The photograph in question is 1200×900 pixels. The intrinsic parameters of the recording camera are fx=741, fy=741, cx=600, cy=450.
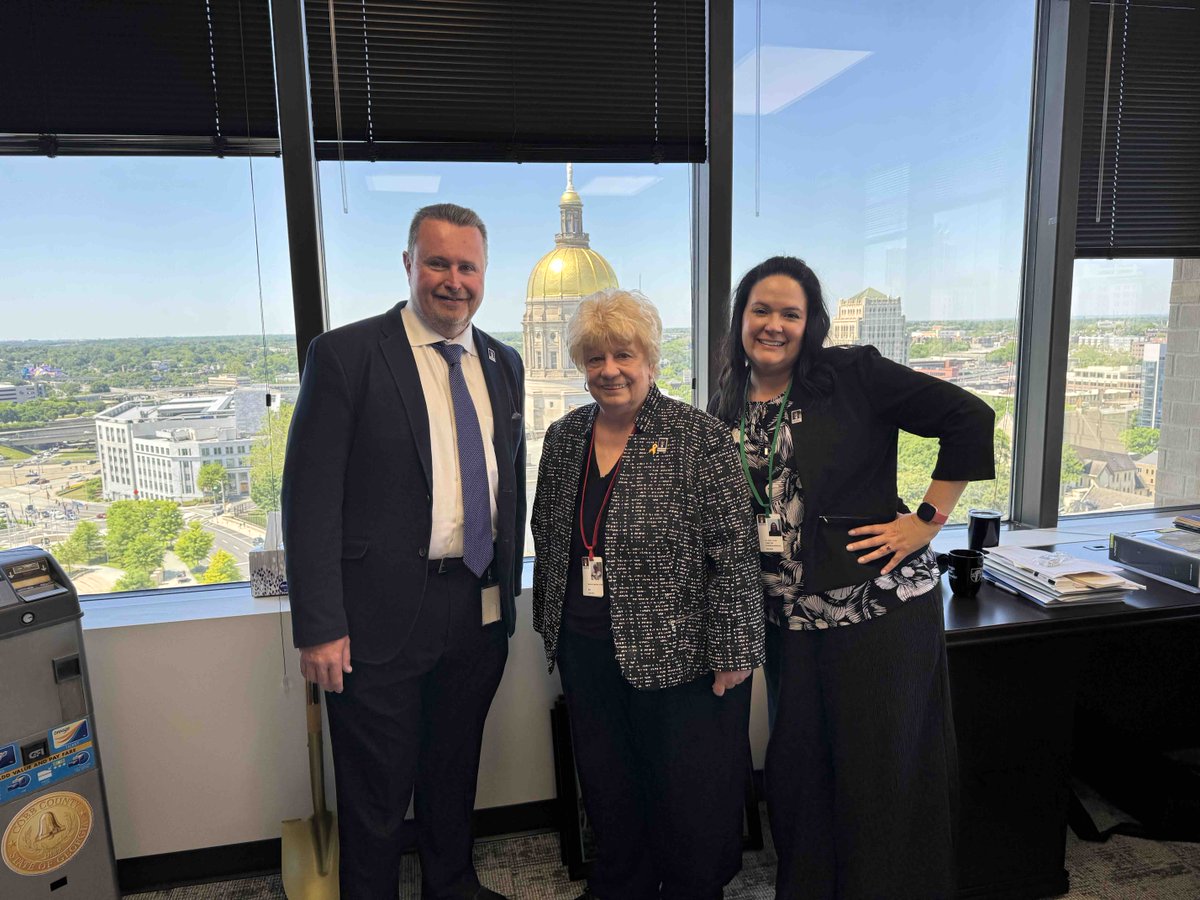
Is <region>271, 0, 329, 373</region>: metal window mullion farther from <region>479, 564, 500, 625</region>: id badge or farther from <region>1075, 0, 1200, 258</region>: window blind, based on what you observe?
<region>1075, 0, 1200, 258</region>: window blind

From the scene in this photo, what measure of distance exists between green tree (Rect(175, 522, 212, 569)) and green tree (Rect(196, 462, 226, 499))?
0.11 m

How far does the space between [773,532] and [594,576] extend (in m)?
0.41

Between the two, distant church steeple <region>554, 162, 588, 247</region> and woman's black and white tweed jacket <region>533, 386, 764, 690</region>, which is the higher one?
distant church steeple <region>554, 162, 588, 247</region>

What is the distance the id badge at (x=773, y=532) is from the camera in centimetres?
165

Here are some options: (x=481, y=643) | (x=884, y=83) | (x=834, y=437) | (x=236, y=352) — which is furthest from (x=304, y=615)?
(x=884, y=83)

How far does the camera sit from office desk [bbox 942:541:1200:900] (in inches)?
73.5

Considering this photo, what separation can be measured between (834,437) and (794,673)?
1.77ft

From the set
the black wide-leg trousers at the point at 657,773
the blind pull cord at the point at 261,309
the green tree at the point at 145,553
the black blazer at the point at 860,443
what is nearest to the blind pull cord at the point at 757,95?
the black blazer at the point at 860,443

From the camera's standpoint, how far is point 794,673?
1.67m

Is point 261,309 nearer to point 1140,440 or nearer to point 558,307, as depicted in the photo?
point 558,307

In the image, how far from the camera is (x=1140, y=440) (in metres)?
2.93

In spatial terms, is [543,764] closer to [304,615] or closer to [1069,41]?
[304,615]

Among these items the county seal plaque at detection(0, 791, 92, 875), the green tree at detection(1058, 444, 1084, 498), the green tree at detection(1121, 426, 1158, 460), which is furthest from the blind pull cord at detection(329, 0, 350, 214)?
the green tree at detection(1121, 426, 1158, 460)

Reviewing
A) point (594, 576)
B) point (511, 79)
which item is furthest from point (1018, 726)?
point (511, 79)
